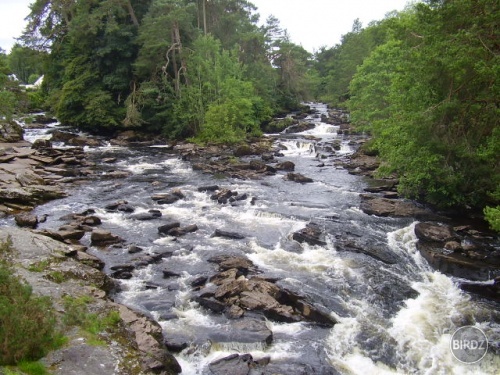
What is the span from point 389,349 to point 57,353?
8181 millimetres

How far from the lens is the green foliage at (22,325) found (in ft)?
23.0

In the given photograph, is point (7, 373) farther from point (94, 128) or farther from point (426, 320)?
point (94, 128)

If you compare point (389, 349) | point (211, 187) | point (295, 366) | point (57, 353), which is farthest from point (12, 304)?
point (211, 187)

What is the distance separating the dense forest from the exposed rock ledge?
11531 millimetres

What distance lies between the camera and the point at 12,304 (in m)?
7.61

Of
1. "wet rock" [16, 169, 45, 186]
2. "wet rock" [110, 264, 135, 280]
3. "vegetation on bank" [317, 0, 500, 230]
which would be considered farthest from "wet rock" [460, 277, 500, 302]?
"wet rock" [16, 169, 45, 186]

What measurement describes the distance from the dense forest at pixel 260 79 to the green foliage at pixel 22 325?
13413 millimetres

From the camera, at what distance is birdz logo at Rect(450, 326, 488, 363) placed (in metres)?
10.4

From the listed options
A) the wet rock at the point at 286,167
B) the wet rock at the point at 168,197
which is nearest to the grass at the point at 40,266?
the wet rock at the point at 168,197

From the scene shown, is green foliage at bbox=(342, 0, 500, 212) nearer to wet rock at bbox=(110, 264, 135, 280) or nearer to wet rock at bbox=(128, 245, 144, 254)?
wet rock at bbox=(110, 264, 135, 280)

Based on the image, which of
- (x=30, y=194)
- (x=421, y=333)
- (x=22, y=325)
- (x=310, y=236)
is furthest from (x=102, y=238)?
(x=421, y=333)

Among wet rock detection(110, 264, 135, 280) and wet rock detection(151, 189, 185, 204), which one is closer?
wet rock detection(110, 264, 135, 280)

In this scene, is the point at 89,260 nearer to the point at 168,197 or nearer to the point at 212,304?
the point at 212,304

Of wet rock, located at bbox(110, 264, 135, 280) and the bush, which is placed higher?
the bush
